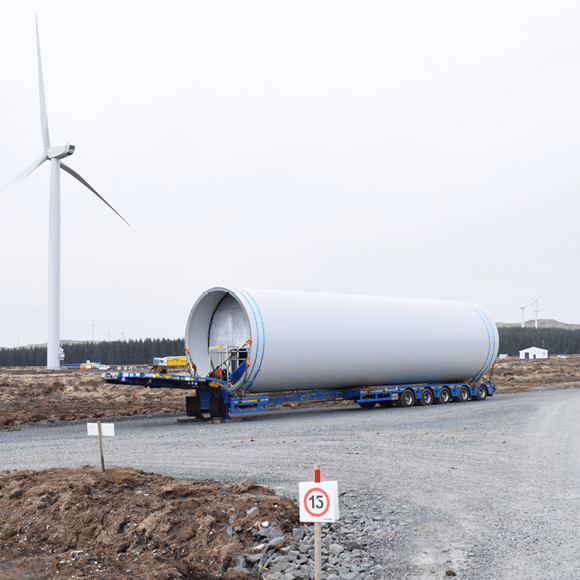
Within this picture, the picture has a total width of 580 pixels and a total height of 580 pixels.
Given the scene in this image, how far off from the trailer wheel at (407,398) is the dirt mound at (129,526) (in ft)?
60.1

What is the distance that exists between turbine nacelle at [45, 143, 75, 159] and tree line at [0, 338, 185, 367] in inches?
3236

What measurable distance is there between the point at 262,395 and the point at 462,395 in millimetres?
10978

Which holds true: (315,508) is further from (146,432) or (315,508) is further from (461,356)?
(461,356)

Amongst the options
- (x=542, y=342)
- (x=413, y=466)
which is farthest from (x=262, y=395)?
(x=542, y=342)

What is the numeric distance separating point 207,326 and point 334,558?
707 inches

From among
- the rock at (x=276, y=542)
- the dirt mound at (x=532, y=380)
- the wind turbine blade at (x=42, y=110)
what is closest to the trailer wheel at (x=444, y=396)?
the dirt mound at (x=532, y=380)

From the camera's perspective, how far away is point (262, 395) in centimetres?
2402

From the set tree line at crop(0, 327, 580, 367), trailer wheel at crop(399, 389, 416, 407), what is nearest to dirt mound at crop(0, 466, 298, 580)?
trailer wheel at crop(399, 389, 416, 407)

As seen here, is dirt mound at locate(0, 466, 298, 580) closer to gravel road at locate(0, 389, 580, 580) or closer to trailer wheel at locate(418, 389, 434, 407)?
gravel road at locate(0, 389, 580, 580)

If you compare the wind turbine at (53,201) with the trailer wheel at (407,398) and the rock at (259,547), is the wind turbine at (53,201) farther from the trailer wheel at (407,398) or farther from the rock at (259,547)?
the rock at (259,547)

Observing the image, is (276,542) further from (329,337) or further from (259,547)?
(329,337)

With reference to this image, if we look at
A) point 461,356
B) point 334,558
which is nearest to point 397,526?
point 334,558

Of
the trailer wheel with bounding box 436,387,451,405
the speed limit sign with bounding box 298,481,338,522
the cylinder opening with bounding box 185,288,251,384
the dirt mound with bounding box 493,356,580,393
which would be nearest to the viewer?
the speed limit sign with bounding box 298,481,338,522

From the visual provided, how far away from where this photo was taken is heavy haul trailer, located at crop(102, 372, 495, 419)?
69.6 ft
